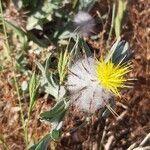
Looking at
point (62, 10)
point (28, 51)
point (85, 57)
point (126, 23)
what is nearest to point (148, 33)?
point (126, 23)

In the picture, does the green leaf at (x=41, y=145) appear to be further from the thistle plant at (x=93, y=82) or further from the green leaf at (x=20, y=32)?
the green leaf at (x=20, y=32)

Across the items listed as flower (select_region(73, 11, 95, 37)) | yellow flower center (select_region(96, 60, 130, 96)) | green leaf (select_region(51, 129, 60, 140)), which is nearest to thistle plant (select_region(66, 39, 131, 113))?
yellow flower center (select_region(96, 60, 130, 96))

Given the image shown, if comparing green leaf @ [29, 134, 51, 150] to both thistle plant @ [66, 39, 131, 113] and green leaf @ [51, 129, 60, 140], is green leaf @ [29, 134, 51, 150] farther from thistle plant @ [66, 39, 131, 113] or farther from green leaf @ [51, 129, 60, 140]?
thistle plant @ [66, 39, 131, 113]

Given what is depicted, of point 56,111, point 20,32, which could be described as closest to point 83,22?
point 20,32

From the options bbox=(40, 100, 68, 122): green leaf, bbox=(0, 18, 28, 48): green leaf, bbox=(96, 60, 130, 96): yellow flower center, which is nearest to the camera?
bbox=(96, 60, 130, 96): yellow flower center

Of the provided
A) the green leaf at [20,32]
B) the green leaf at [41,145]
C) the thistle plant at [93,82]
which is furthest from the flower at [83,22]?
the green leaf at [41,145]

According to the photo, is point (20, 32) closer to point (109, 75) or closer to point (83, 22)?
point (83, 22)

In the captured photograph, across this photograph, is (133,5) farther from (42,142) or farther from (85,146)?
(42,142)
